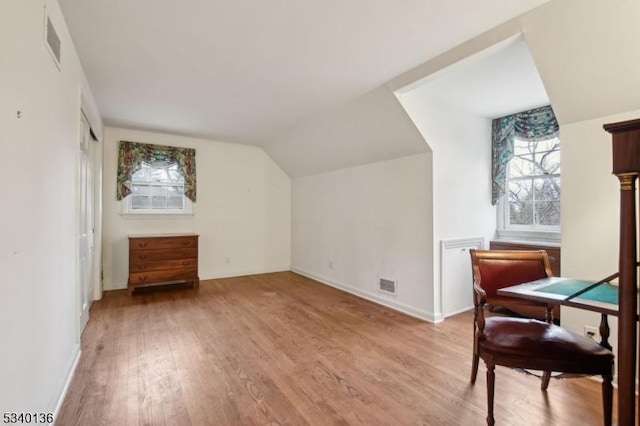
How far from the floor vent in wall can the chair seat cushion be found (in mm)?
1939

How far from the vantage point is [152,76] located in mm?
2834

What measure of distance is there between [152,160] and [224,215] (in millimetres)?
1445

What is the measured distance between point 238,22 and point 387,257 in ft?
9.66

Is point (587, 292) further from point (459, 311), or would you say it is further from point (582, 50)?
point (459, 311)

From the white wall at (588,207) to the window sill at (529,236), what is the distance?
1.55 m

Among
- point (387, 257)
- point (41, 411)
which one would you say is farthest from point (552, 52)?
point (41, 411)

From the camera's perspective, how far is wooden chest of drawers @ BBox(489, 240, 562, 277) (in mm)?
3340

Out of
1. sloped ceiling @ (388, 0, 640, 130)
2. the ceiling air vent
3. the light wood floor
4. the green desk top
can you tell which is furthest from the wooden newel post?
the ceiling air vent

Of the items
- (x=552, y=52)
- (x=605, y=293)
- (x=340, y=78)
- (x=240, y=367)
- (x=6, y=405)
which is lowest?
(x=240, y=367)

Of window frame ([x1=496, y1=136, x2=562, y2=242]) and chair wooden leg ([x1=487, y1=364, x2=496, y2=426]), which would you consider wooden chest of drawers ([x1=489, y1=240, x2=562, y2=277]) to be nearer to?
window frame ([x1=496, y1=136, x2=562, y2=242])

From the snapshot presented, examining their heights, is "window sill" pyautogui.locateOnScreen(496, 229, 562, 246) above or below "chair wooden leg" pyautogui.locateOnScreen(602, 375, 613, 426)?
above

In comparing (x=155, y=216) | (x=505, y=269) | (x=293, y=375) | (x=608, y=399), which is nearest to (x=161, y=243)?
(x=155, y=216)

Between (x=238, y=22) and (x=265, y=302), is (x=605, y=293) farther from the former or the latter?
(x=265, y=302)

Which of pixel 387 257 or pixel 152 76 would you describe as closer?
pixel 152 76
